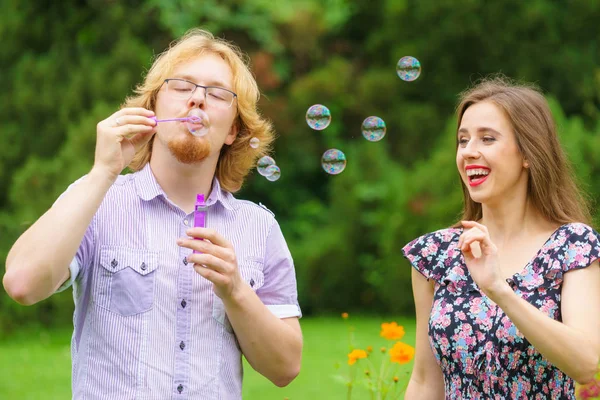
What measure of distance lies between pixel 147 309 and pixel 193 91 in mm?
666

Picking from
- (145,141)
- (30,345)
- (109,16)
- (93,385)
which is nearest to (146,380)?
(93,385)

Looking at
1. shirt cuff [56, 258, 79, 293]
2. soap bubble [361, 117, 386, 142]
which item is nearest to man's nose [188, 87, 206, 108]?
shirt cuff [56, 258, 79, 293]

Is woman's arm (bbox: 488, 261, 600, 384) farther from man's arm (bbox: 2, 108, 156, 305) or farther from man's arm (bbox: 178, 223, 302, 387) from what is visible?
man's arm (bbox: 2, 108, 156, 305)

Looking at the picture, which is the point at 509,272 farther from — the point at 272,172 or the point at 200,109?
the point at 272,172

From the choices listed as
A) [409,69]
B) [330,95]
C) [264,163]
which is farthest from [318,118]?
[330,95]

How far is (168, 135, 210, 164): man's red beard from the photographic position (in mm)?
2551

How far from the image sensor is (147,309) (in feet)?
8.04

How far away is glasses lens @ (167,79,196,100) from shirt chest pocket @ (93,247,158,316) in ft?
1.61

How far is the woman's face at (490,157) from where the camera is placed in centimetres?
266

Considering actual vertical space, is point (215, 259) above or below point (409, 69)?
below

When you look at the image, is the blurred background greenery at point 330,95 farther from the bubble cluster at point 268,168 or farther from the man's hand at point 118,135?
the man's hand at point 118,135

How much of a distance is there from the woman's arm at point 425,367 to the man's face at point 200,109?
81 cm

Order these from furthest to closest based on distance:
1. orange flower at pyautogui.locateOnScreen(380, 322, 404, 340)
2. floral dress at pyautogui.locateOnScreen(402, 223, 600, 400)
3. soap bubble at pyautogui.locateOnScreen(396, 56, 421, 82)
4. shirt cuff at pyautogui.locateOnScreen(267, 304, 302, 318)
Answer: soap bubble at pyautogui.locateOnScreen(396, 56, 421, 82) < orange flower at pyautogui.locateOnScreen(380, 322, 404, 340) < shirt cuff at pyautogui.locateOnScreen(267, 304, 302, 318) < floral dress at pyautogui.locateOnScreen(402, 223, 600, 400)

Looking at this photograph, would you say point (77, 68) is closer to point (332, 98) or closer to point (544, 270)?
point (332, 98)
